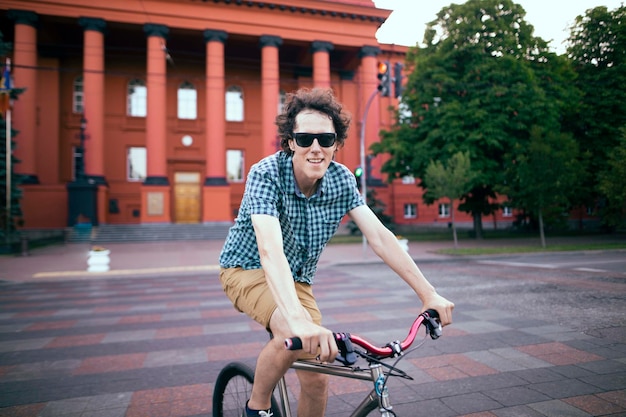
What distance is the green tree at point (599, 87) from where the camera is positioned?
17.8 meters

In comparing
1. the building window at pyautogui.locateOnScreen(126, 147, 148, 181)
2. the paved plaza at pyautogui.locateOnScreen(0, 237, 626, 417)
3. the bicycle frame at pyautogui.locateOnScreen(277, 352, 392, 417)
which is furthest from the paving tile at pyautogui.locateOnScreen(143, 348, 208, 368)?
the building window at pyautogui.locateOnScreen(126, 147, 148, 181)

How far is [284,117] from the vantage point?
2164 mm

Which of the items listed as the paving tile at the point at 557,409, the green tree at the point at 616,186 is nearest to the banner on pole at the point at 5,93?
the paving tile at the point at 557,409

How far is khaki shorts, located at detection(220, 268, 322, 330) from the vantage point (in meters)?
1.92

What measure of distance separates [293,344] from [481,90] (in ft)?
78.1

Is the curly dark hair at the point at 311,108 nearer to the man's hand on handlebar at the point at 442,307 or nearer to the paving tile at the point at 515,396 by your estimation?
the man's hand on handlebar at the point at 442,307

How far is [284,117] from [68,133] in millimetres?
32911

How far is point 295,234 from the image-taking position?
2162 mm

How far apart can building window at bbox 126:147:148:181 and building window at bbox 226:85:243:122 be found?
708 cm

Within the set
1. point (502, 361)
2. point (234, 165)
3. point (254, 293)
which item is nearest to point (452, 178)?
point (502, 361)

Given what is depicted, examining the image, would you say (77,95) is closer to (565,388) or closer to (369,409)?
(565,388)

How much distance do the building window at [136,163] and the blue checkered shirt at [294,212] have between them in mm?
30751

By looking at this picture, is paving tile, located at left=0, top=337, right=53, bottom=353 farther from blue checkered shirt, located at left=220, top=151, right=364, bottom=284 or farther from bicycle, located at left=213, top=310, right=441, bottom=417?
blue checkered shirt, located at left=220, top=151, right=364, bottom=284

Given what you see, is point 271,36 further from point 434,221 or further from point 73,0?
point 434,221
